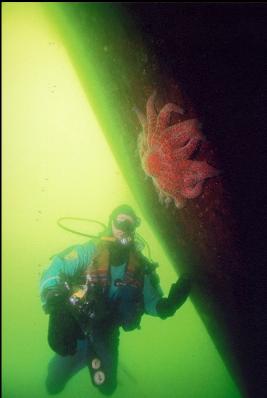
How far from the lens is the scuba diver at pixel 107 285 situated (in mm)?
2721

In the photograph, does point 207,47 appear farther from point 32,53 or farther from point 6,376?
point 6,376

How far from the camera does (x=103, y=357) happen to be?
3496 millimetres

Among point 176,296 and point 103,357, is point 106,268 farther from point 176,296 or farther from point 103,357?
point 103,357

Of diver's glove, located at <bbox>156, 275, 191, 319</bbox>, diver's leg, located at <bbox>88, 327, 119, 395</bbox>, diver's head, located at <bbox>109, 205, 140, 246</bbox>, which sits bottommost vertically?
diver's leg, located at <bbox>88, 327, 119, 395</bbox>

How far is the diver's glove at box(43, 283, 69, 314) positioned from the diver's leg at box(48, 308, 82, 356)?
0.20 feet

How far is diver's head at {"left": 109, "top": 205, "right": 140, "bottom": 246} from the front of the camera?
303 cm

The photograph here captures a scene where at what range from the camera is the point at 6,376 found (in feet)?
17.5

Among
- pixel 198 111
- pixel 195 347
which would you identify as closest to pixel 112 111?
pixel 198 111

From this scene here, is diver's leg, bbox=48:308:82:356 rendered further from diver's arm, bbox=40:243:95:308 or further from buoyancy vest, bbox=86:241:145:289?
buoyancy vest, bbox=86:241:145:289

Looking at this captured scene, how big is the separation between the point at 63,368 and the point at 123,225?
2.31 metres

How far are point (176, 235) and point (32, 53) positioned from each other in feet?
9.05

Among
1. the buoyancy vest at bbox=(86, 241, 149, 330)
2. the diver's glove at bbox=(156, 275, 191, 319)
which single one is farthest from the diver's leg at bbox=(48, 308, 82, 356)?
the diver's glove at bbox=(156, 275, 191, 319)

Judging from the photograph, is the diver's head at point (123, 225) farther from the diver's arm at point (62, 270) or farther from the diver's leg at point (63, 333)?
the diver's leg at point (63, 333)

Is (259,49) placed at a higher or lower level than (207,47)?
lower
